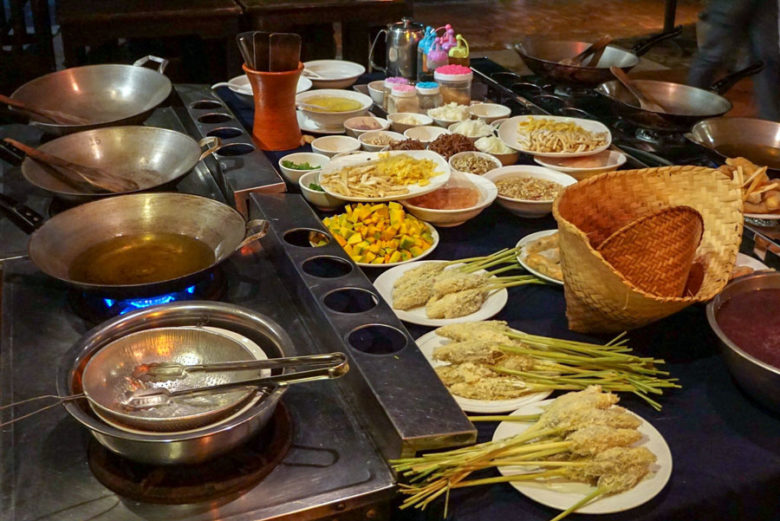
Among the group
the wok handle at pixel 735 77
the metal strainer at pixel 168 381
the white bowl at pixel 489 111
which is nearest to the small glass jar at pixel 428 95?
the white bowl at pixel 489 111

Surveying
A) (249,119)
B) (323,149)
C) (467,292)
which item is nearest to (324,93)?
(249,119)

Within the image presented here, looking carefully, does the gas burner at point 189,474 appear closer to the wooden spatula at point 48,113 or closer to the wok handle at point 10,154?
the wok handle at point 10,154

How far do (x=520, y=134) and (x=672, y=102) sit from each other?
29.6 inches

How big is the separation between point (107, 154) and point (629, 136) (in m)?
1.94

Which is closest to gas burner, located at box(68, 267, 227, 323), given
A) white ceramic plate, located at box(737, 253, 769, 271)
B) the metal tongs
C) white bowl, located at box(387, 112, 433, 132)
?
the metal tongs

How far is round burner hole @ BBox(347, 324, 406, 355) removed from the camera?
1476 millimetres

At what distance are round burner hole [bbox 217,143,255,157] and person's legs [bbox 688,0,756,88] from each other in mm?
3336

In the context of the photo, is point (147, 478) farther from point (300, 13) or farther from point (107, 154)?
point (300, 13)

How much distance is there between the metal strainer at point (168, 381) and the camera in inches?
45.6

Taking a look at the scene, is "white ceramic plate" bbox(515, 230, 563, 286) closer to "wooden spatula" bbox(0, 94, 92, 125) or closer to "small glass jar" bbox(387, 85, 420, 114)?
"small glass jar" bbox(387, 85, 420, 114)

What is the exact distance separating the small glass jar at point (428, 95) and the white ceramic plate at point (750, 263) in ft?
4.67

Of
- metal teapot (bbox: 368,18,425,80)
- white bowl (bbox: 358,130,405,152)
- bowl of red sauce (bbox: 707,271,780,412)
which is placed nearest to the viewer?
bowl of red sauce (bbox: 707,271,780,412)

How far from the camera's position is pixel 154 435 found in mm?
1132

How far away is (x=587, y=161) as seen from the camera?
8.23 ft
